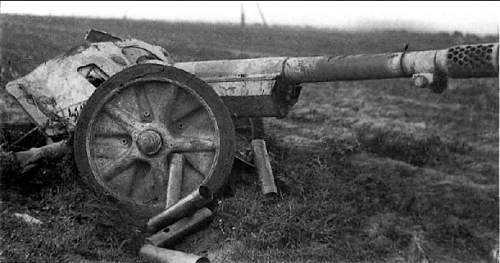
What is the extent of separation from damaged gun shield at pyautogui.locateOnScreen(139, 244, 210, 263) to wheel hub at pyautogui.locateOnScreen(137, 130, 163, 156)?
129cm

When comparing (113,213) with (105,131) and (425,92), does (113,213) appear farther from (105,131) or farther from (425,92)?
(425,92)

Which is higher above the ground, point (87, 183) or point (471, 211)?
point (87, 183)

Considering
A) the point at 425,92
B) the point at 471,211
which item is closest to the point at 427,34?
the point at 425,92

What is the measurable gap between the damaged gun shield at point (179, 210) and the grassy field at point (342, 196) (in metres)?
0.27

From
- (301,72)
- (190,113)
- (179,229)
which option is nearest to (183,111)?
(190,113)

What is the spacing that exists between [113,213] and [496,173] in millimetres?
5953

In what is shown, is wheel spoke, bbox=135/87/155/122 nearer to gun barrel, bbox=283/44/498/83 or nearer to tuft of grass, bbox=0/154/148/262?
tuft of grass, bbox=0/154/148/262

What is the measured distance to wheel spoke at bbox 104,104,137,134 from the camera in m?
7.45

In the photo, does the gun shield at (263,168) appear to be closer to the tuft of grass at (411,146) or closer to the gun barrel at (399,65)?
the gun barrel at (399,65)

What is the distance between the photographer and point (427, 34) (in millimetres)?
25391

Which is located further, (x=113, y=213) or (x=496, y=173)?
(x=496, y=173)

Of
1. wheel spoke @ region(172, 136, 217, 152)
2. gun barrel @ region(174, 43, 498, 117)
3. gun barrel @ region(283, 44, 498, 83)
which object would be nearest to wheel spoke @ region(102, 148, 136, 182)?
wheel spoke @ region(172, 136, 217, 152)


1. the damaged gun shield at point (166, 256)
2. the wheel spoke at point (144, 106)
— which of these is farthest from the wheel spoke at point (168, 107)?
the damaged gun shield at point (166, 256)

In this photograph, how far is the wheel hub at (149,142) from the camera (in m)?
7.22
